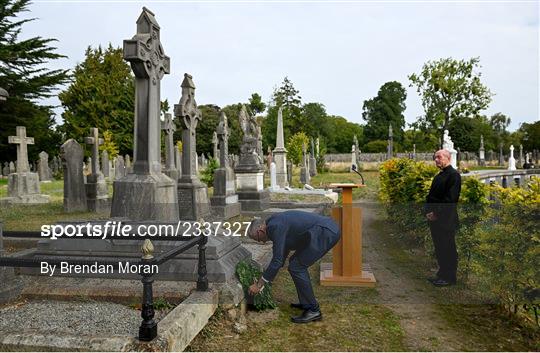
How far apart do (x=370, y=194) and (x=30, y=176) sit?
48.6 ft

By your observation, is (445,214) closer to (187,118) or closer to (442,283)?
(442,283)

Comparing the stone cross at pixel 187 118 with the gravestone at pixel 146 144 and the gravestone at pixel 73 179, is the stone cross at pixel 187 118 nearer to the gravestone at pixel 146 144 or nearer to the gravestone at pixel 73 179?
the gravestone at pixel 146 144

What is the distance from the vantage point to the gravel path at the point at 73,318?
12.2 feet

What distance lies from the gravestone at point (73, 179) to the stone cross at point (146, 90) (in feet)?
24.0

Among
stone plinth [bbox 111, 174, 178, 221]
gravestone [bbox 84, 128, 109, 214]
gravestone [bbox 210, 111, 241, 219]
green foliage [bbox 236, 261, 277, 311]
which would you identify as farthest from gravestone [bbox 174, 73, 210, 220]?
green foliage [bbox 236, 261, 277, 311]

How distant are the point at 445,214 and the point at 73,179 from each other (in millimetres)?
11394

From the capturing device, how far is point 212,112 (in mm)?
61844

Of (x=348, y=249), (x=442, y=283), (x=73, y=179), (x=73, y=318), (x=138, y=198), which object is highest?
(x=73, y=179)

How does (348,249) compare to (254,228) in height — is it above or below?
below

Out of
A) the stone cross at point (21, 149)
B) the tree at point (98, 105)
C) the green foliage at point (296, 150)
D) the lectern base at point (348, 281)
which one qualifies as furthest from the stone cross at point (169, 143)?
the tree at point (98, 105)

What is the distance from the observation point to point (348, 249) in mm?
5793

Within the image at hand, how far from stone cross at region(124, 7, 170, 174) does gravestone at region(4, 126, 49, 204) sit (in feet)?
36.1

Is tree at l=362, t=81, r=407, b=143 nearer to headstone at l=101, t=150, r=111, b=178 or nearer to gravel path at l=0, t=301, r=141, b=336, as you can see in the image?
headstone at l=101, t=150, r=111, b=178

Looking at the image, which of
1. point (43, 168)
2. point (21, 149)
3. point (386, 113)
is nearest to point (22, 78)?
point (43, 168)
